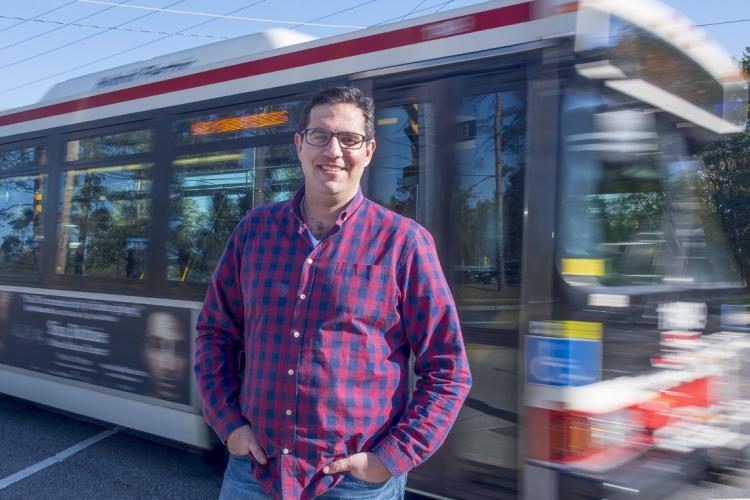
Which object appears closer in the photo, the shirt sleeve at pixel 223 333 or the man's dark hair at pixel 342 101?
the man's dark hair at pixel 342 101

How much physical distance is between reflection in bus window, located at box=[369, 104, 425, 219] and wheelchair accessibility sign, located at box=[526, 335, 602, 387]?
3.68ft

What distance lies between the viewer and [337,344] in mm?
2014

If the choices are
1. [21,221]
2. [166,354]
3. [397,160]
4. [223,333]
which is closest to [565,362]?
[397,160]

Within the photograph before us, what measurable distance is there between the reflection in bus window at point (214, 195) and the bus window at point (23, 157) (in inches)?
74.4

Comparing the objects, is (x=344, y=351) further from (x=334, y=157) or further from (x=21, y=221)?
(x=21, y=221)

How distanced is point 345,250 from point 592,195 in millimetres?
1963

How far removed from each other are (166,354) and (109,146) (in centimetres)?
174

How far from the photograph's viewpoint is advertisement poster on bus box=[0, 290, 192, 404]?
5.17 meters

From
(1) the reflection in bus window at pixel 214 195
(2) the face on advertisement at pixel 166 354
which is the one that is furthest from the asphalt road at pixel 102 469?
(1) the reflection in bus window at pixel 214 195

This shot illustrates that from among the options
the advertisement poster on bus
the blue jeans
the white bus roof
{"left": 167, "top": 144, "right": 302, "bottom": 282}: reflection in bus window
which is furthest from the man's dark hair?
the advertisement poster on bus

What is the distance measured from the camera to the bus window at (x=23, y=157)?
6.43 meters

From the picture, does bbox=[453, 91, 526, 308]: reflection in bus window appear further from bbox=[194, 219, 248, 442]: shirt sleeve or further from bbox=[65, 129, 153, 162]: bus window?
bbox=[65, 129, 153, 162]: bus window

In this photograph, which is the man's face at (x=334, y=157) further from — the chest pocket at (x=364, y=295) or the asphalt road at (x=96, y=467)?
the asphalt road at (x=96, y=467)

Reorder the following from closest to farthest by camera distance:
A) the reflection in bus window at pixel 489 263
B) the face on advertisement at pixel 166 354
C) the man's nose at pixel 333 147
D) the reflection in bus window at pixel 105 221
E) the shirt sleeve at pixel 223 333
A: 1. the man's nose at pixel 333 147
2. the shirt sleeve at pixel 223 333
3. the reflection in bus window at pixel 489 263
4. the face on advertisement at pixel 166 354
5. the reflection in bus window at pixel 105 221
